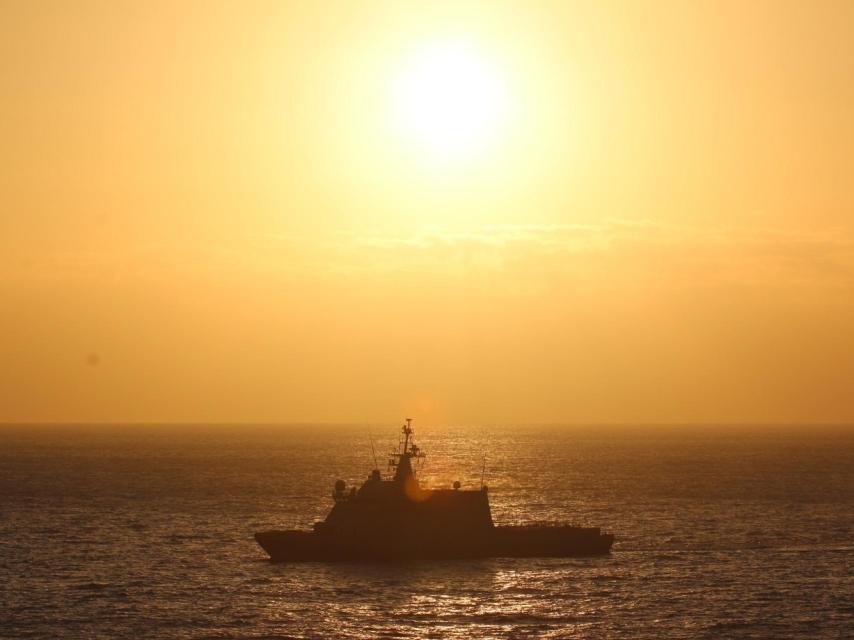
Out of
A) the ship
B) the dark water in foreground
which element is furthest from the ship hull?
the dark water in foreground

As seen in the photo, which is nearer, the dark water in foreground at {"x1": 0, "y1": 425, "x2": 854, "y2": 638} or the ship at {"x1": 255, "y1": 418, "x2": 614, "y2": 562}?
the dark water in foreground at {"x1": 0, "y1": 425, "x2": 854, "y2": 638}

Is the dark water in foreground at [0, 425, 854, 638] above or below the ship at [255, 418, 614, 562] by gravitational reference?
below

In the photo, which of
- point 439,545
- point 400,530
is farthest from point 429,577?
point 439,545

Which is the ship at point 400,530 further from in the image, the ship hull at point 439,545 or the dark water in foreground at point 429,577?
the dark water in foreground at point 429,577

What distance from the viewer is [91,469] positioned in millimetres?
180125

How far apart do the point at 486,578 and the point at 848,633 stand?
21.0 m

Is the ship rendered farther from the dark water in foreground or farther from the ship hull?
the dark water in foreground

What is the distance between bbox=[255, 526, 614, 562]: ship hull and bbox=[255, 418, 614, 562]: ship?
0.06m

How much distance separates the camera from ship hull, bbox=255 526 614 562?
71.1m

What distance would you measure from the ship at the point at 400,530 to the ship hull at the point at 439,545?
64 mm

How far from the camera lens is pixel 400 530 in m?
71.8

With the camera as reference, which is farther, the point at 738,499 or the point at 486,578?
the point at 738,499

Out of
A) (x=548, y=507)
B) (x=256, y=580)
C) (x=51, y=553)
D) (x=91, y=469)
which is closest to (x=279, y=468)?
(x=91, y=469)

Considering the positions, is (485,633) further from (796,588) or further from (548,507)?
(548,507)
